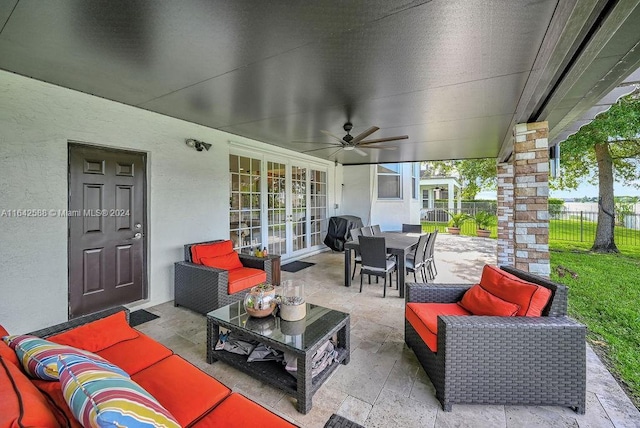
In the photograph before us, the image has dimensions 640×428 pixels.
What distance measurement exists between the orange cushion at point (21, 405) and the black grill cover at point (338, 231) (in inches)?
257

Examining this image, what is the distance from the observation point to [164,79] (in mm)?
2672

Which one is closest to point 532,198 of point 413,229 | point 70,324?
Result: point 413,229

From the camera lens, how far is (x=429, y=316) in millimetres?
2236

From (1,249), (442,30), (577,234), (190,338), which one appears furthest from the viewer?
(577,234)

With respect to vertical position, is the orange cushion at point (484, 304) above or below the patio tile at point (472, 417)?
above

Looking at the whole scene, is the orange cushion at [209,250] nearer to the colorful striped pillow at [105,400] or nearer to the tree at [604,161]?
the colorful striped pillow at [105,400]

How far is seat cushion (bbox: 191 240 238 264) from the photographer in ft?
12.1

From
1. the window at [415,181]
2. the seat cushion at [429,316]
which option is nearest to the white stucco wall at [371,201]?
A: the window at [415,181]

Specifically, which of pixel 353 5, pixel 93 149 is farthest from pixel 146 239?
pixel 353 5

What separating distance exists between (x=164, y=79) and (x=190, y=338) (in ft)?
8.39

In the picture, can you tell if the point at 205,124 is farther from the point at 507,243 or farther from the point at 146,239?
the point at 507,243

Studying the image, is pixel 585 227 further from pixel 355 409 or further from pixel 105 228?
pixel 105 228

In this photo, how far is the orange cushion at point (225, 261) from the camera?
12.1 ft

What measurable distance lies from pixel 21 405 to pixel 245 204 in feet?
15.1
